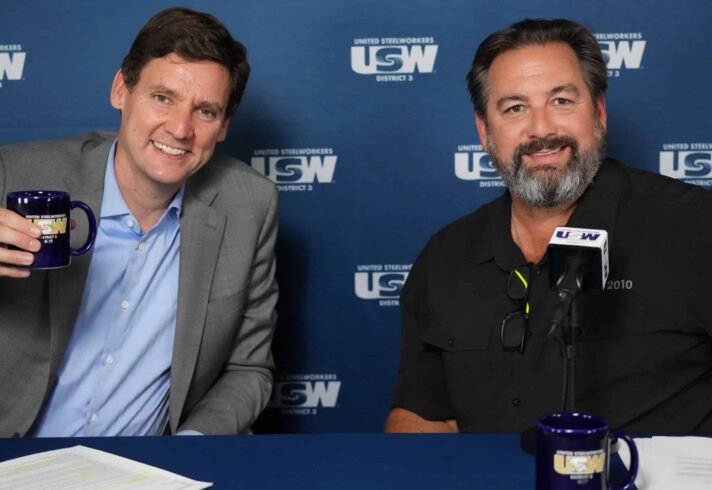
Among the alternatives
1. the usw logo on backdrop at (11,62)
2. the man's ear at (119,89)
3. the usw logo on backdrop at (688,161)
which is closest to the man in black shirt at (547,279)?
the usw logo on backdrop at (688,161)

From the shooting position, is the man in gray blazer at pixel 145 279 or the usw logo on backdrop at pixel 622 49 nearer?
the man in gray blazer at pixel 145 279

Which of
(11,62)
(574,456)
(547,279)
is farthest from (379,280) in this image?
(574,456)

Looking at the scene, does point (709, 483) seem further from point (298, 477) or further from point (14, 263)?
point (14, 263)

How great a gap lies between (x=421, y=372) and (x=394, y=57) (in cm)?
103

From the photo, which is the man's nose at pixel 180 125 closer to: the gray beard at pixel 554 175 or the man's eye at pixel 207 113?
the man's eye at pixel 207 113

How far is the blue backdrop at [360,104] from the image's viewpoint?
8.98 ft

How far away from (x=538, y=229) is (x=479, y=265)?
17cm

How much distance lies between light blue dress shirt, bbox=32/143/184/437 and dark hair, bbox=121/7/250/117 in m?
0.30

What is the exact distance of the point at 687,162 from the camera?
9.21 feet

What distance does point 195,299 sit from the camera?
2.22m

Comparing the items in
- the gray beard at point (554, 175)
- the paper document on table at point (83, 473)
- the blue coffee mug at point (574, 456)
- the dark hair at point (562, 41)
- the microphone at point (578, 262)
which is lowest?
the paper document on table at point (83, 473)

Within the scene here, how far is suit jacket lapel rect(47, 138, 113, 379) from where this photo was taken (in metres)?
2.09

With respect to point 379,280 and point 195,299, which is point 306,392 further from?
point 195,299

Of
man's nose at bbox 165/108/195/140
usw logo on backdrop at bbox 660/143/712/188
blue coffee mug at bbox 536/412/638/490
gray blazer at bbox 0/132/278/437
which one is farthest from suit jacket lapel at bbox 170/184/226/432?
usw logo on backdrop at bbox 660/143/712/188
